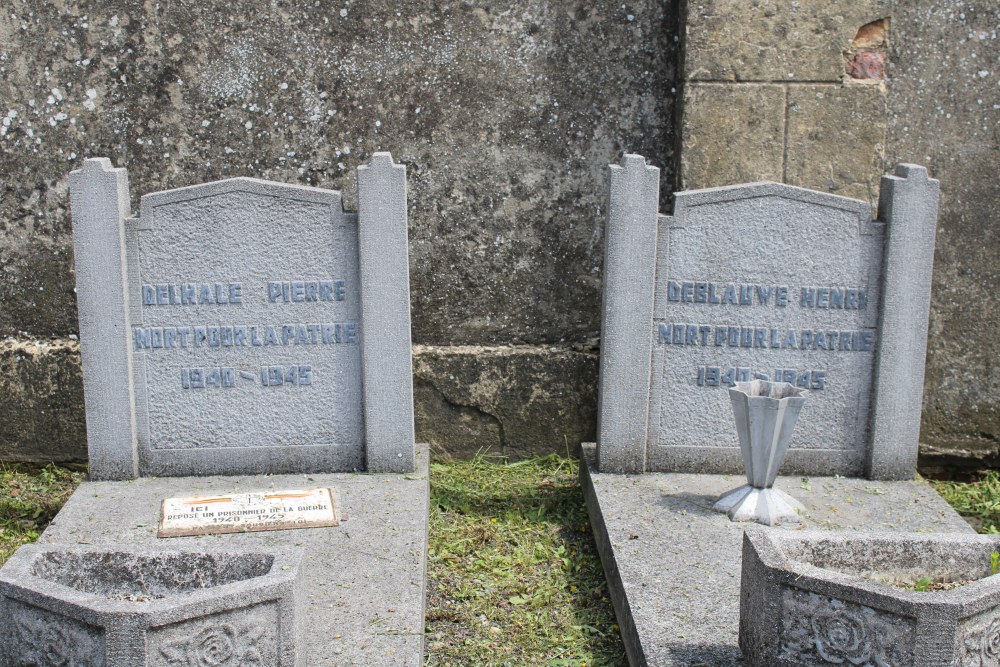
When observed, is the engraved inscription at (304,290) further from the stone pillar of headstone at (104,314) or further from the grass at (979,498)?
the grass at (979,498)

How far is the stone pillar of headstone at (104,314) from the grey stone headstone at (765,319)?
2.04 m

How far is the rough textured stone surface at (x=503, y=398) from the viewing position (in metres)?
5.05

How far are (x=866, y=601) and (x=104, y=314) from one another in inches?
125

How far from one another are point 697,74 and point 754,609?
104 inches

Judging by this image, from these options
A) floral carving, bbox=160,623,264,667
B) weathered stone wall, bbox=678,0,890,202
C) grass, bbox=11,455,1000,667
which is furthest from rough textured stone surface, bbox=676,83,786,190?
floral carving, bbox=160,623,264,667

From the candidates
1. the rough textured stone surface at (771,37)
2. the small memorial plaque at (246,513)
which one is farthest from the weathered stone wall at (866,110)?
the small memorial plaque at (246,513)

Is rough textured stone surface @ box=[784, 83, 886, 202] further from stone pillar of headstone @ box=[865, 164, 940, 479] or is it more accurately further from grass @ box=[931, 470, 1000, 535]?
grass @ box=[931, 470, 1000, 535]

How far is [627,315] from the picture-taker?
14.4ft

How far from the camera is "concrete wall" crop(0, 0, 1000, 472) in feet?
15.3

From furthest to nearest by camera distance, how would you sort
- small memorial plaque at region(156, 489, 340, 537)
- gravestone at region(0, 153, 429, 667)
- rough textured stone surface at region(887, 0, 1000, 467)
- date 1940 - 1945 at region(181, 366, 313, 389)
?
rough textured stone surface at region(887, 0, 1000, 467)
date 1940 - 1945 at region(181, 366, 313, 389)
gravestone at region(0, 153, 429, 667)
small memorial plaque at region(156, 489, 340, 537)

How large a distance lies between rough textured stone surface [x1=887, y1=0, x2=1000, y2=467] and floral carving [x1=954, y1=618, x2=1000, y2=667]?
102 inches

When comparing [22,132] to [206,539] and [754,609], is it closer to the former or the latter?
[206,539]

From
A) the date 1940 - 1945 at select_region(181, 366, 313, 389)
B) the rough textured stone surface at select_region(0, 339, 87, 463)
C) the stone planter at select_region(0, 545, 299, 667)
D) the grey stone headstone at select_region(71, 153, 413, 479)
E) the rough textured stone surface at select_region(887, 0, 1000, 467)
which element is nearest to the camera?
the stone planter at select_region(0, 545, 299, 667)

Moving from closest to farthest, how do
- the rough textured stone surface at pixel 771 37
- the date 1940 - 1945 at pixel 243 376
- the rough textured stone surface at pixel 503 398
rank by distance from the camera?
the date 1940 - 1945 at pixel 243 376, the rough textured stone surface at pixel 771 37, the rough textured stone surface at pixel 503 398
